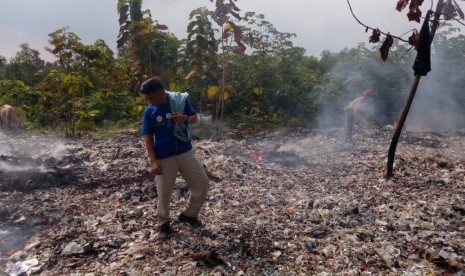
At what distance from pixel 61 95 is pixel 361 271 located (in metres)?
9.95

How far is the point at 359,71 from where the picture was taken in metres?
15.2

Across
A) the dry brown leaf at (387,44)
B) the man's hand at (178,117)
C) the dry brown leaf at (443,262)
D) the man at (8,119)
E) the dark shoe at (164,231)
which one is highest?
the dry brown leaf at (387,44)

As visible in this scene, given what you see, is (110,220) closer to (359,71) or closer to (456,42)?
(359,71)

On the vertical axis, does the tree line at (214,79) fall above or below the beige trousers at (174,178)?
above

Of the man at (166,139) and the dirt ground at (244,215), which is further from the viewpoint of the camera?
the man at (166,139)

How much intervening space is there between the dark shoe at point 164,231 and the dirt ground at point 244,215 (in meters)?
0.07

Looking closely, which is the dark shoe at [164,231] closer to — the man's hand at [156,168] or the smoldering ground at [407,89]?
the man's hand at [156,168]

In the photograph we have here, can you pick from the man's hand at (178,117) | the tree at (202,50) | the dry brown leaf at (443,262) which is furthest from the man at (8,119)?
the dry brown leaf at (443,262)

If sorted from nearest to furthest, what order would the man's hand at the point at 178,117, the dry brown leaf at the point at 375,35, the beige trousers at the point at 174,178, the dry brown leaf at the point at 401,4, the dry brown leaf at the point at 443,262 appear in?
the dry brown leaf at the point at 375,35 → the dry brown leaf at the point at 401,4 → the dry brown leaf at the point at 443,262 → the man's hand at the point at 178,117 → the beige trousers at the point at 174,178

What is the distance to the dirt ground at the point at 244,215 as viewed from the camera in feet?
13.6

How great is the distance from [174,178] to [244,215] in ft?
4.28

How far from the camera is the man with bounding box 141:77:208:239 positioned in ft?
14.1

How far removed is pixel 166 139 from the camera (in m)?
4.41

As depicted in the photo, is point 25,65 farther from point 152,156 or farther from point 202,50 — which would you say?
point 152,156
